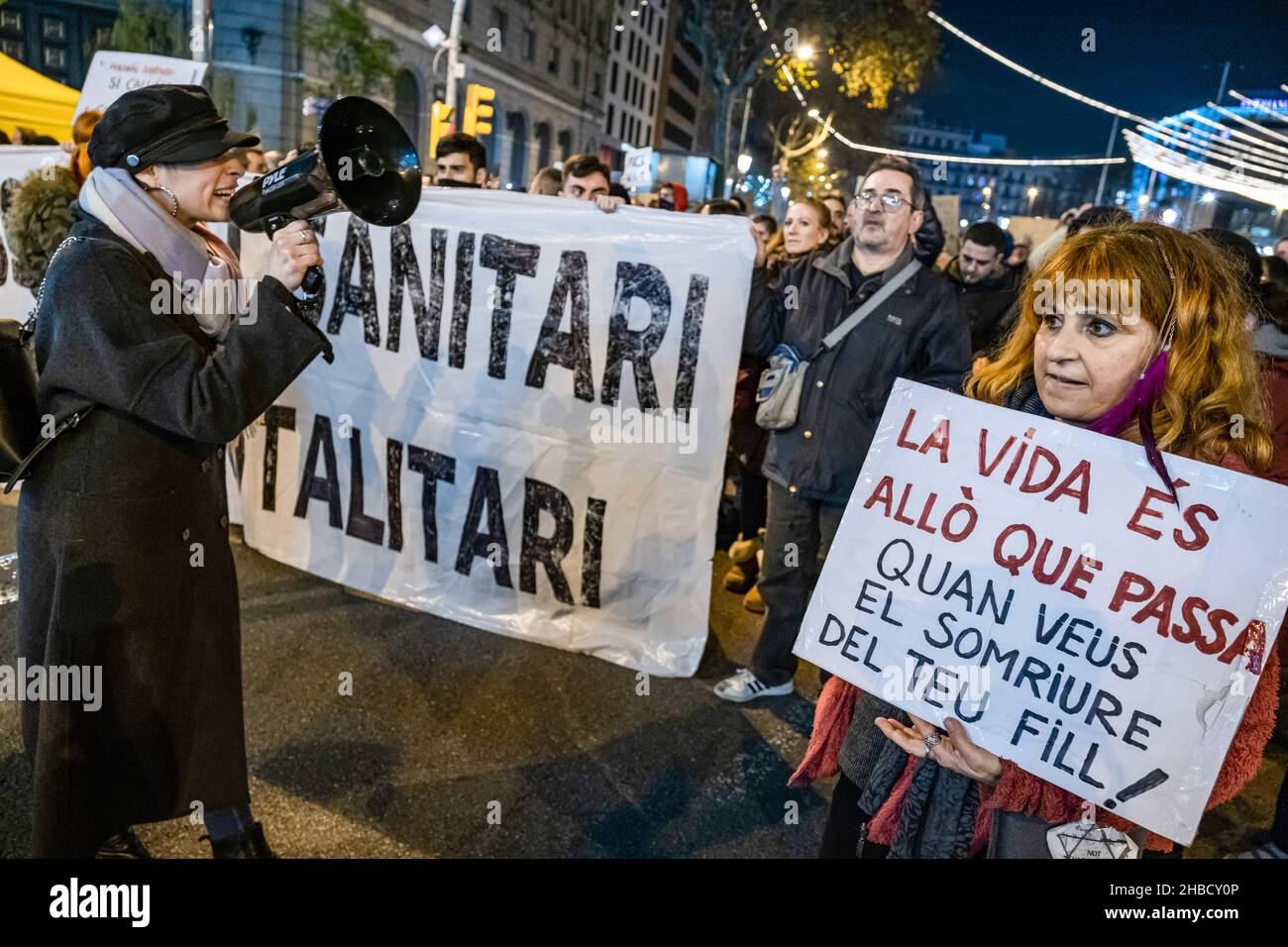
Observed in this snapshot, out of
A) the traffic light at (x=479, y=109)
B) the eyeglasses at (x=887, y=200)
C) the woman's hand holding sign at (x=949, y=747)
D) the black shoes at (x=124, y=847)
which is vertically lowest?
the black shoes at (x=124, y=847)

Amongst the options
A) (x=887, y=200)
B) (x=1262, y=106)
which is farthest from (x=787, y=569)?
(x=1262, y=106)

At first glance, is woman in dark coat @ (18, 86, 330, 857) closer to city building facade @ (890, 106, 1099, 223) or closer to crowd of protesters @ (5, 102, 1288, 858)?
crowd of protesters @ (5, 102, 1288, 858)

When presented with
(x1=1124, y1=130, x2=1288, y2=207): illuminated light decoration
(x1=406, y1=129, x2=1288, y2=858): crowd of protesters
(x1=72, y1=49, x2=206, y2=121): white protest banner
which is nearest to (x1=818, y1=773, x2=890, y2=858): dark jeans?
(x1=406, y1=129, x2=1288, y2=858): crowd of protesters

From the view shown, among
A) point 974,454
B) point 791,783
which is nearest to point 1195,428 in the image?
point 974,454

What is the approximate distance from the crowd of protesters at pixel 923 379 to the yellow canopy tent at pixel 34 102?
5.48 m

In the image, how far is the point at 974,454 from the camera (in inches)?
64.2

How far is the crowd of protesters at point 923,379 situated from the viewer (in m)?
1.48

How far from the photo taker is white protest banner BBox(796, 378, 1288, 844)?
137cm

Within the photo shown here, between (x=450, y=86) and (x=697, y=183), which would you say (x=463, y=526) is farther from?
(x=697, y=183)

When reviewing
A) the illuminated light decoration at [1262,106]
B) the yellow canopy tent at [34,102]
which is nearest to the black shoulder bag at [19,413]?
the yellow canopy tent at [34,102]

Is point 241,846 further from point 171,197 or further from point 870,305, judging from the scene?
point 870,305

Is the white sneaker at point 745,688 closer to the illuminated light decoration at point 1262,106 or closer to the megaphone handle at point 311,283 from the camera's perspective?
the megaphone handle at point 311,283

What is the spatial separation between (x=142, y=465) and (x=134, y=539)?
7.3 inches

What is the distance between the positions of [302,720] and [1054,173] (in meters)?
153
